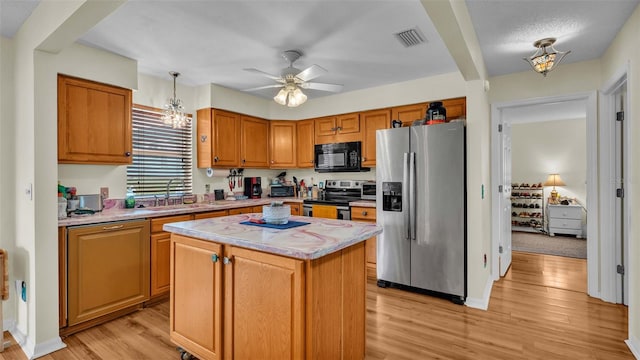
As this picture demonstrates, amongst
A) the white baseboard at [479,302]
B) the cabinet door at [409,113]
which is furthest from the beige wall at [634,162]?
the cabinet door at [409,113]

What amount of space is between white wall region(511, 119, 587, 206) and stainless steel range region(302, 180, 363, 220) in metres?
4.62

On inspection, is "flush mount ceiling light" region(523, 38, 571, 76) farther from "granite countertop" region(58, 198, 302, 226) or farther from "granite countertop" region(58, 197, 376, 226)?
"granite countertop" region(58, 198, 302, 226)

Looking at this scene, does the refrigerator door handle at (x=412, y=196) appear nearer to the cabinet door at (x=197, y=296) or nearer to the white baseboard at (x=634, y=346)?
the white baseboard at (x=634, y=346)

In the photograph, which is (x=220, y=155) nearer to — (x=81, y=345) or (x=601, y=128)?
(x=81, y=345)

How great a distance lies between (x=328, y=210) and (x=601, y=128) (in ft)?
9.79

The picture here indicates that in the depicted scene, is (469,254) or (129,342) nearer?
(129,342)

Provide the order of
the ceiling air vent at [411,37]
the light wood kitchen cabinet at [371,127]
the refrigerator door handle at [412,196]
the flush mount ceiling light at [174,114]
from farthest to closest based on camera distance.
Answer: the light wood kitchen cabinet at [371,127] → the flush mount ceiling light at [174,114] → the refrigerator door handle at [412,196] → the ceiling air vent at [411,37]

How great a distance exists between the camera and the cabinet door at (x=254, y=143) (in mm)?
4355

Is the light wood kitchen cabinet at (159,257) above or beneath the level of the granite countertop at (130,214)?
beneath

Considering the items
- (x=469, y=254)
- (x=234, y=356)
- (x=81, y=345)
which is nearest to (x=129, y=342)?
(x=81, y=345)

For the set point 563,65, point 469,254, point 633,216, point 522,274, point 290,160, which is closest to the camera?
point 633,216

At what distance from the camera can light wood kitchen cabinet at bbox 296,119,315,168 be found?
15.4 feet

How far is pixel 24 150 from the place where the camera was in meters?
2.29

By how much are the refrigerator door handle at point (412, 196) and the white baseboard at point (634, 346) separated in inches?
66.3
